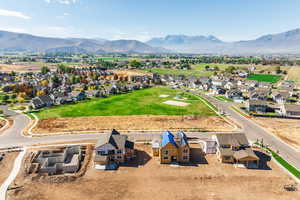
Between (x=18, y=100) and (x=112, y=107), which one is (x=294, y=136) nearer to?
(x=112, y=107)

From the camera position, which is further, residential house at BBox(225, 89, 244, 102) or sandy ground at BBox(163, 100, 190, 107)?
residential house at BBox(225, 89, 244, 102)

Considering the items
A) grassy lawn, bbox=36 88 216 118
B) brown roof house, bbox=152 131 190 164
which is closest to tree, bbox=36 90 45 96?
grassy lawn, bbox=36 88 216 118

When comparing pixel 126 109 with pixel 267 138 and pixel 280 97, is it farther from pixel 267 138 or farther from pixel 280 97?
pixel 280 97

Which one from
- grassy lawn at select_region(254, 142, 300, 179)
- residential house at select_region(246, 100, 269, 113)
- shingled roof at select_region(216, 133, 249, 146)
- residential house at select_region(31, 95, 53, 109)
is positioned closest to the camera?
grassy lawn at select_region(254, 142, 300, 179)

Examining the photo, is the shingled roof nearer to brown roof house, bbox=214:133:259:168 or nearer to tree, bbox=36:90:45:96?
brown roof house, bbox=214:133:259:168

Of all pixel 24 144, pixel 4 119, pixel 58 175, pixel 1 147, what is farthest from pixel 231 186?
pixel 4 119

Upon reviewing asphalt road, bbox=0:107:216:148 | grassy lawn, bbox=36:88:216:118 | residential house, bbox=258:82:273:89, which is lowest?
asphalt road, bbox=0:107:216:148
